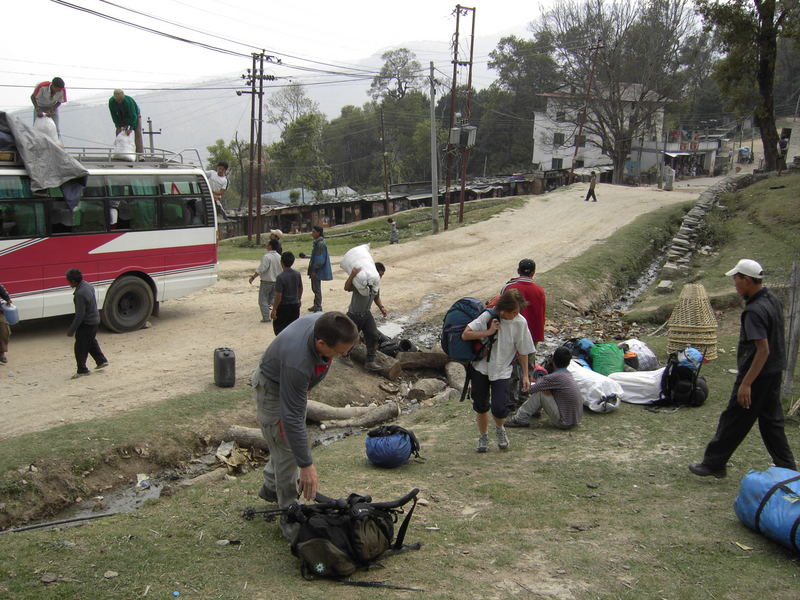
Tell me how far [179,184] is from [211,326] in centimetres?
307

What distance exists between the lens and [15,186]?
37.3 ft

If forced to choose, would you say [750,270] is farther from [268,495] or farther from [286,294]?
[286,294]

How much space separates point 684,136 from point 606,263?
175 ft

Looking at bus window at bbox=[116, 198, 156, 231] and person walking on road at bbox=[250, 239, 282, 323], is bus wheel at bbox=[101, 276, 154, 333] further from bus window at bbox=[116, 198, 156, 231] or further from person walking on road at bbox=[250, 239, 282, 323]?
person walking on road at bbox=[250, 239, 282, 323]

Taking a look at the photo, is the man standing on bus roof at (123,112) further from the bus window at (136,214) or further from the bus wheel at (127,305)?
the bus wheel at (127,305)

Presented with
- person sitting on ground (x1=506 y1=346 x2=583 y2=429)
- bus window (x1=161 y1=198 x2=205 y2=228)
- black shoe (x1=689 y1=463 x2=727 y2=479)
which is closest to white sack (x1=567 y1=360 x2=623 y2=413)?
person sitting on ground (x1=506 y1=346 x2=583 y2=429)

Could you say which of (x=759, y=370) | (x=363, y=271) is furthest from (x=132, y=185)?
(x=759, y=370)

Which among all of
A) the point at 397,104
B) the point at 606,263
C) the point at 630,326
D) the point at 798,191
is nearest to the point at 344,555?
the point at 630,326

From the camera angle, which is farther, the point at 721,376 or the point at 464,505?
the point at 721,376

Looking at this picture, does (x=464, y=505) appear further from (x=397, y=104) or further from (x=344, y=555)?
(x=397, y=104)

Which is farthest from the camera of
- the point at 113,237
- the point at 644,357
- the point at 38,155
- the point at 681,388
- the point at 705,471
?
the point at 113,237

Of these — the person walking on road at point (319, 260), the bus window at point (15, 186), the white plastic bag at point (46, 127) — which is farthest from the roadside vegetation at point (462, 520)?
the white plastic bag at point (46, 127)

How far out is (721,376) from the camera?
946 centimetres

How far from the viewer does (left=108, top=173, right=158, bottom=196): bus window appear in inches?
501
